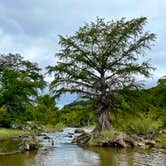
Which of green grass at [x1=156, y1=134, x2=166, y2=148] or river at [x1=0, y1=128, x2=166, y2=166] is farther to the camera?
green grass at [x1=156, y1=134, x2=166, y2=148]

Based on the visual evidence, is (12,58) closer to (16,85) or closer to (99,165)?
(16,85)

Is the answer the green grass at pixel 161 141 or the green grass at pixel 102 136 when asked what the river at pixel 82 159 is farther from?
the green grass at pixel 102 136

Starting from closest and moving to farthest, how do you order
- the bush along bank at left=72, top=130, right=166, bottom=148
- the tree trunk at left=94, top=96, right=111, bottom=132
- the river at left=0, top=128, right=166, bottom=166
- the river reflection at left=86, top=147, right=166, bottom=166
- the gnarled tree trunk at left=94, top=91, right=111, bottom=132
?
the river at left=0, top=128, right=166, bottom=166 < the river reflection at left=86, top=147, right=166, bottom=166 < the bush along bank at left=72, top=130, right=166, bottom=148 < the tree trunk at left=94, top=96, right=111, bottom=132 < the gnarled tree trunk at left=94, top=91, right=111, bottom=132

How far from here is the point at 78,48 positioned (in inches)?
1679

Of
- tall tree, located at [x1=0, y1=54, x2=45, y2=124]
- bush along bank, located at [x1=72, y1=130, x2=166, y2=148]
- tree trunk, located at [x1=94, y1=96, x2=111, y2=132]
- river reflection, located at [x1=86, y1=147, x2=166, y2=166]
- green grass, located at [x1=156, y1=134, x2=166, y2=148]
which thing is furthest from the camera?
tall tree, located at [x1=0, y1=54, x2=45, y2=124]

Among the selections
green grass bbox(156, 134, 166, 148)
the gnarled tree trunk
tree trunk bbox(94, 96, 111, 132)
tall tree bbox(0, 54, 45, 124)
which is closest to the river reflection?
green grass bbox(156, 134, 166, 148)

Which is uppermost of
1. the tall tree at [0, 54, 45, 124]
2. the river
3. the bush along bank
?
the tall tree at [0, 54, 45, 124]

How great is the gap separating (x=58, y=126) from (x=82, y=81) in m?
48.6

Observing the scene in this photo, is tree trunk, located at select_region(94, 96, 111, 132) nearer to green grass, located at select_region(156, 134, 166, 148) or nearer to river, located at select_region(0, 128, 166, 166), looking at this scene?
green grass, located at select_region(156, 134, 166, 148)

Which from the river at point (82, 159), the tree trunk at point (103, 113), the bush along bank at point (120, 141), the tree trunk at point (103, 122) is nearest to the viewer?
the river at point (82, 159)

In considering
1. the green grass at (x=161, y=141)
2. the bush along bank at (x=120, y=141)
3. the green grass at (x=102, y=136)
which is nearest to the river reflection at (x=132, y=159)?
the green grass at (x=161, y=141)

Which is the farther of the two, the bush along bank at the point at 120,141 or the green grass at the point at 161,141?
the bush along bank at the point at 120,141

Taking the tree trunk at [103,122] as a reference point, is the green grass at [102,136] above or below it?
below

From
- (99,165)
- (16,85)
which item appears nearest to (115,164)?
(99,165)
